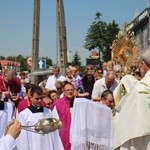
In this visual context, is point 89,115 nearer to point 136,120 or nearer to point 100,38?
point 136,120

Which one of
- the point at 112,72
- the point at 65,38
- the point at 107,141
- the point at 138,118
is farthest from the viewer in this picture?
the point at 65,38

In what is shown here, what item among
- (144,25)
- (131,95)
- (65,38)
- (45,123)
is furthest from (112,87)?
(144,25)

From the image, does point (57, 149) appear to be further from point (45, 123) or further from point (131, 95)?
point (45, 123)

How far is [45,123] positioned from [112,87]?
558 centimetres

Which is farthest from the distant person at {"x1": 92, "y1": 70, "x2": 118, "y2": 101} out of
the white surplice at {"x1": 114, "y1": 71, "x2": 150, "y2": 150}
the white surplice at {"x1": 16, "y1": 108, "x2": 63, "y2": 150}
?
the white surplice at {"x1": 114, "y1": 71, "x2": 150, "y2": 150}

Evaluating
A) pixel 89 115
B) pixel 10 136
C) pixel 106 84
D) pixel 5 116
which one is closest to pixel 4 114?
pixel 5 116

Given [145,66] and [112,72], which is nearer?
[145,66]

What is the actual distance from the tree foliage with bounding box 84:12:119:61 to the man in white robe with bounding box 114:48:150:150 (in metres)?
46.0

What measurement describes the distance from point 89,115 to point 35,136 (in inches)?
41.9

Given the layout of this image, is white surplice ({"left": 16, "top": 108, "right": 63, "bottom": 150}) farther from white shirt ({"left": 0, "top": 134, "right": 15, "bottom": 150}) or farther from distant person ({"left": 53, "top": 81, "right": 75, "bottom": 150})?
white shirt ({"left": 0, "top": 134, "right": 15, "bottom": 150})

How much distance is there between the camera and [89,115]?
22.5ft

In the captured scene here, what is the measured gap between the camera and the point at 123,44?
1067 centimetres

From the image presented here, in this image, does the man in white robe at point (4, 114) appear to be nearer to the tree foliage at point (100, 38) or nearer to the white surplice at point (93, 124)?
the white surplice at point (93, 124)

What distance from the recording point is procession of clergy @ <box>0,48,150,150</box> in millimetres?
4145
